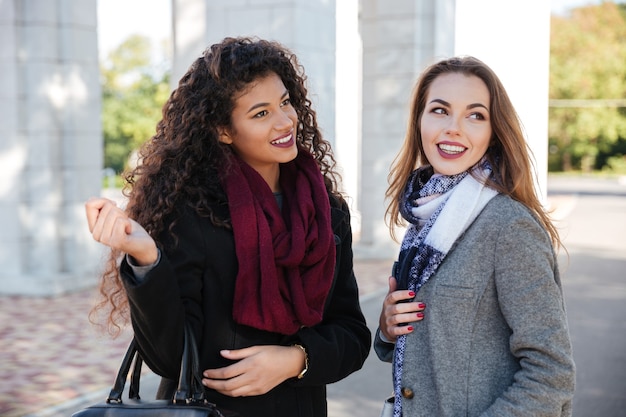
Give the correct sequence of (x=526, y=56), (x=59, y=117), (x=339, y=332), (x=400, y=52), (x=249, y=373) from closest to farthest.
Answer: (x=249, y=373)
(x=339, y=332)
(x=59, y=117)
(x=526, y=56)
(x=400, y=52)

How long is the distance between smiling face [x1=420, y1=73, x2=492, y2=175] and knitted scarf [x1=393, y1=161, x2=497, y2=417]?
4 centimetres

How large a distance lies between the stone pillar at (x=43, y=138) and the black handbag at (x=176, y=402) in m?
7.67

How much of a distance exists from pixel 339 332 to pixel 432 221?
0.46 m

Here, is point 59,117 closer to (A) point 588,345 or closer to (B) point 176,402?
(A) point 588,345

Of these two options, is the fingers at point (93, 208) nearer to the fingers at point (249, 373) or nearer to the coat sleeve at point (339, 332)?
the fingers at point (249, 373)

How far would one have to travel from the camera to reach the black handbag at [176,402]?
5.82ft

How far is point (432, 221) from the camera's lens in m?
2.05

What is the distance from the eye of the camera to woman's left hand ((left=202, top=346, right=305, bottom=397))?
202 centimetres

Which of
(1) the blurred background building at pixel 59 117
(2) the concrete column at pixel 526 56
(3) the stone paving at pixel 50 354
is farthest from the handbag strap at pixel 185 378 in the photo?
(2) the concrete column at pixel 526 56

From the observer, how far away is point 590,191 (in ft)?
104

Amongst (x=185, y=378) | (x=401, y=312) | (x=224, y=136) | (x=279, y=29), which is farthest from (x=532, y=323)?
(x=279, y=29)

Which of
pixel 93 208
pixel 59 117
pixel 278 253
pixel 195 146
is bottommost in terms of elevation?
pixel 278 253

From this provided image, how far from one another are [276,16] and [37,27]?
12.6 feet

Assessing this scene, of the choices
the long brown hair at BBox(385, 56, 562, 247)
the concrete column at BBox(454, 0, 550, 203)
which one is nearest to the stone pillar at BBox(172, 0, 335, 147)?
the concrete column at BBox(454, 0, 550, 203)
